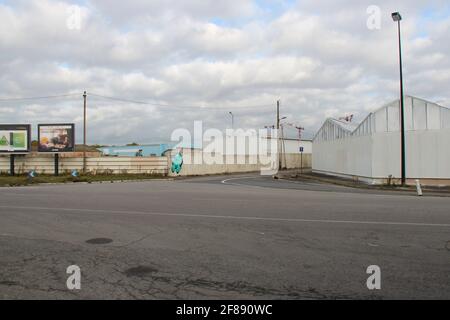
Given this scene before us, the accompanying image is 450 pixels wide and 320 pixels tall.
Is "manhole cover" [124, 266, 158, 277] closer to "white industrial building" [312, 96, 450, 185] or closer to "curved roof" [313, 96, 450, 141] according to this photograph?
"white industrial building" [312, 96, 450, 185]

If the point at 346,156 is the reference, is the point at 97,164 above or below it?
below

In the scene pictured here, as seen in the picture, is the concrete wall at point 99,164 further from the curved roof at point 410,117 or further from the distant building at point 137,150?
the distant building at point 137,150

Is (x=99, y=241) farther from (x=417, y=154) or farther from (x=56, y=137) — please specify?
(x=56, y=137)

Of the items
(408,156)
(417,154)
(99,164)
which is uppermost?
(417,154)

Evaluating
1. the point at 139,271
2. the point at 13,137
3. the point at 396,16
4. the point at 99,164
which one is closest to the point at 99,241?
the point at 139,271

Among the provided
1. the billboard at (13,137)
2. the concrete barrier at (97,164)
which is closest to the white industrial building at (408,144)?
the concrete barrier at (97,164)

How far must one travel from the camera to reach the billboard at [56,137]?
131 feet

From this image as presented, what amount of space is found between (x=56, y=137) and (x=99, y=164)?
5.06 m

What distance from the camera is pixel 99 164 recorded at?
41.6 metres

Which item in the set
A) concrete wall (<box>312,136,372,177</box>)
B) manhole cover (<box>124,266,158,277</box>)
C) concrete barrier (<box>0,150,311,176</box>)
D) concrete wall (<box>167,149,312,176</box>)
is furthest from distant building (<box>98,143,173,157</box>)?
manhole cover (<box>124,266,158,277</box>)

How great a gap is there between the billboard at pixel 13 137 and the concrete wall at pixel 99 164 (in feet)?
7.82
